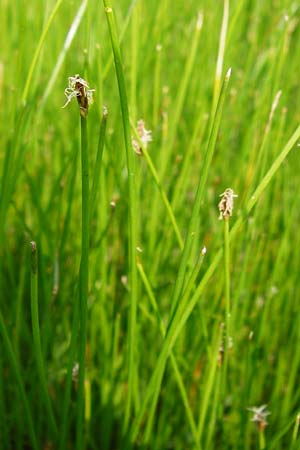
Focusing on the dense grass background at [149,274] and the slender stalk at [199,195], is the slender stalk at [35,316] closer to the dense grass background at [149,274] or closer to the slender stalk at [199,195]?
the dense grass background at [149,274]

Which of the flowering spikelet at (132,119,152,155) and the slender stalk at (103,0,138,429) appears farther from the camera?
the flowering spikelet at (132,119,152,155)

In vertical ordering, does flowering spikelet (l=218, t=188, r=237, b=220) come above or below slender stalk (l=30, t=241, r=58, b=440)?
above

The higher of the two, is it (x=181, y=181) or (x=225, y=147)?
(x=225, y=147)

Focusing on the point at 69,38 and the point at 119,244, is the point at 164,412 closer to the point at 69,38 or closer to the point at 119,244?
the point at 119,244

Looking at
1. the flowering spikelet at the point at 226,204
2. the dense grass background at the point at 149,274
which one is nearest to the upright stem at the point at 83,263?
the dense grass background at the point at 149,274

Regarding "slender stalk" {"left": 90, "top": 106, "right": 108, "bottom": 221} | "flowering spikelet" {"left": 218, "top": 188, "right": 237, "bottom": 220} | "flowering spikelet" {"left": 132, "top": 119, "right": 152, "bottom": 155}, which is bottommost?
"flowering spikelet" {"left": 218, "top": 188, "right": 237, "bottom": 220}

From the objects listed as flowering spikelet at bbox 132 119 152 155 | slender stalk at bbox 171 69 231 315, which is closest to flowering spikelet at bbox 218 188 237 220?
slender stalk at bbox 171 69 231 315

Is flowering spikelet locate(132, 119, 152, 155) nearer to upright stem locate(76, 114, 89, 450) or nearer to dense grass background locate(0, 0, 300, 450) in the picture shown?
dense grass background locate(0, 0, 300, 450)

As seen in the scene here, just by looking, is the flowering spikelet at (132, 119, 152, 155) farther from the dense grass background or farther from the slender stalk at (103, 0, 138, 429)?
the slender stalk at (103, 0, 138, 429)

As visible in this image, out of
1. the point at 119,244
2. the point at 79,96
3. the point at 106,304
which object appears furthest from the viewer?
the point at 119,244

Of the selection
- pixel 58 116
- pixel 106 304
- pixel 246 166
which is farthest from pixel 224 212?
pixel 58 116
